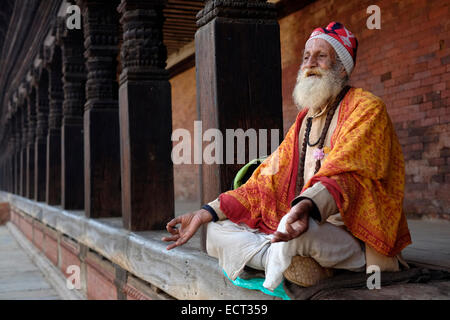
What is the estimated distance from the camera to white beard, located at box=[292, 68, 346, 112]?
2.42 meters

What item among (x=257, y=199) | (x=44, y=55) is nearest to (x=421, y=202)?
(x=257, y=199)

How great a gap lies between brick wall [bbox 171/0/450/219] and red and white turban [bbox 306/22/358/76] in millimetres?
3807

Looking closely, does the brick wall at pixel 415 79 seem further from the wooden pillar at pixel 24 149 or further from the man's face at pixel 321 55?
the wooden pillar at pixel 24 149

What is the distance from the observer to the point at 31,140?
43.9 ft

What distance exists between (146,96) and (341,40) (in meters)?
2.47

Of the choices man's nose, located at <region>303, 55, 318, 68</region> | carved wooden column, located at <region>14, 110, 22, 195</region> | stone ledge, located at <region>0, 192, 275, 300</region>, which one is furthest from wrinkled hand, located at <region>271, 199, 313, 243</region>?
carved wooden column, located at <region>14, 110, 22, 195</region>

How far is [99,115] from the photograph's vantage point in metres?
6.18

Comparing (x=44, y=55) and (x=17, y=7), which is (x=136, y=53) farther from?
(x=17, y=7)

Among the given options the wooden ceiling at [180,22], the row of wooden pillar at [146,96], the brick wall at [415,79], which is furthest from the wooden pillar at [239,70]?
the wooden ceiling at [180,22]

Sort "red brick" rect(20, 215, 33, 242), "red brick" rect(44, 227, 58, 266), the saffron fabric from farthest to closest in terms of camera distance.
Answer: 1. "red brick" rect(20, 215, 33, 242)
2. "red brick" rect(44, 227, 58, 266)
3. the saffron fabric

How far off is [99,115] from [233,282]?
4.10 meters

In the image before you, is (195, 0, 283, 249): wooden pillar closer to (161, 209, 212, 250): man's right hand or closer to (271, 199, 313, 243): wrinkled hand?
(161, 209, 212, 250): man's right hand

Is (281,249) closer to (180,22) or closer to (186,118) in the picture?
(180,22)

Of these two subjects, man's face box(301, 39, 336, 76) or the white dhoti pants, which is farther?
man's face box(301, 39, 336, 76)
